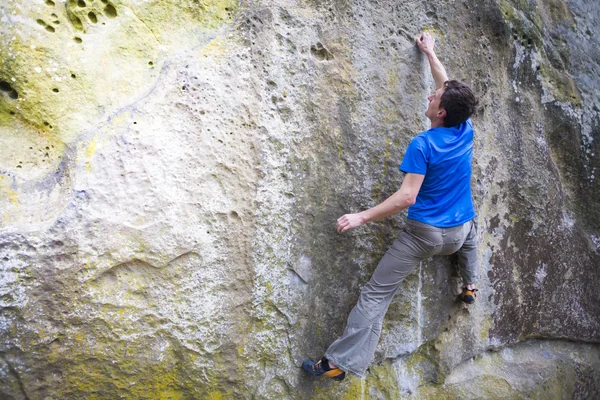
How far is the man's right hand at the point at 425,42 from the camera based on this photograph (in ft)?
9.49

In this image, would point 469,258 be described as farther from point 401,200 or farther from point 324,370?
point 324,370

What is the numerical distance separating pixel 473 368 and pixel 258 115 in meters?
2.24

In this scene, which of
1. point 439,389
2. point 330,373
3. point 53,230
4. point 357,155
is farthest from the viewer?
point 439,389

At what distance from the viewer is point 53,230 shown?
2.18 metres

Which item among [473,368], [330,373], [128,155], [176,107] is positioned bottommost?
[473,368]

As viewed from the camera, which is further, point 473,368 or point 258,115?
point 473,368

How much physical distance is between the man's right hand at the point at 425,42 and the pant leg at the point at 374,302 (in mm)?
1098

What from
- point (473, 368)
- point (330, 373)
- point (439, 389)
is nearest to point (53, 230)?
point (330, 373)

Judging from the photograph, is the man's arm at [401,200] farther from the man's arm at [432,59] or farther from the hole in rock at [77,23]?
the hole in rock at [77,23]

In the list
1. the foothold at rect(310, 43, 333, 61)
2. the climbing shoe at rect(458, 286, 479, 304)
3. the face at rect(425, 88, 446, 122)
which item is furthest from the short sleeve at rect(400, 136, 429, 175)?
the climbing shoe at rect(458, 286, 479, 304)

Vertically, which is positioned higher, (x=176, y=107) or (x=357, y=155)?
(x=176, y=107)

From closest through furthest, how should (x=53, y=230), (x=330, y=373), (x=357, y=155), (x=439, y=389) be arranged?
(x=53, y=230) → (x=330, y=373) → (x=357, y=155) → (x=439, y=389)

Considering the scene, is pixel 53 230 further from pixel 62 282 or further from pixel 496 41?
pixel 496 41

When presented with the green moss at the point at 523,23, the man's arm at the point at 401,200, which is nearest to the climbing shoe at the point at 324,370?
the man's arm at the point at 401,200
